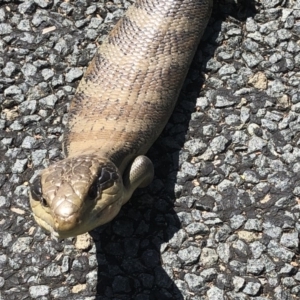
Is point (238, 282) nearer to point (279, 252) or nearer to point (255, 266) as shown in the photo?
point (255, 266)

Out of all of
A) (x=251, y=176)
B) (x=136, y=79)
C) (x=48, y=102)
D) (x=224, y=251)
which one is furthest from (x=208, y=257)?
(x=48, y=102)

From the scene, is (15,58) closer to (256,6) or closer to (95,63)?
(95,63)

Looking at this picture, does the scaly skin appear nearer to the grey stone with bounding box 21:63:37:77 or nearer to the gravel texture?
the gravel texture

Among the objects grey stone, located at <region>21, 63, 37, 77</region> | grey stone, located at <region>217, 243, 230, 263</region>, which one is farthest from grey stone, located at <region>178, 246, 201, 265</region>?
grey stone, located at <region>21, 63, 37, 77</region>

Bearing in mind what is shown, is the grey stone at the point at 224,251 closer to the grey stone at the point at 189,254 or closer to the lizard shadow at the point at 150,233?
the grey stone at the point at 189,254

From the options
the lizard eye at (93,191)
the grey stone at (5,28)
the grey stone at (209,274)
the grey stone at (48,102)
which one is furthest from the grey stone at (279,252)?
the grey stone at (5,28)

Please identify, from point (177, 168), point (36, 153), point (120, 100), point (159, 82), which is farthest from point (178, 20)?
point (36, 153)

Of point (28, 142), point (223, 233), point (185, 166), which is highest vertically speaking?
point (28, 142)
